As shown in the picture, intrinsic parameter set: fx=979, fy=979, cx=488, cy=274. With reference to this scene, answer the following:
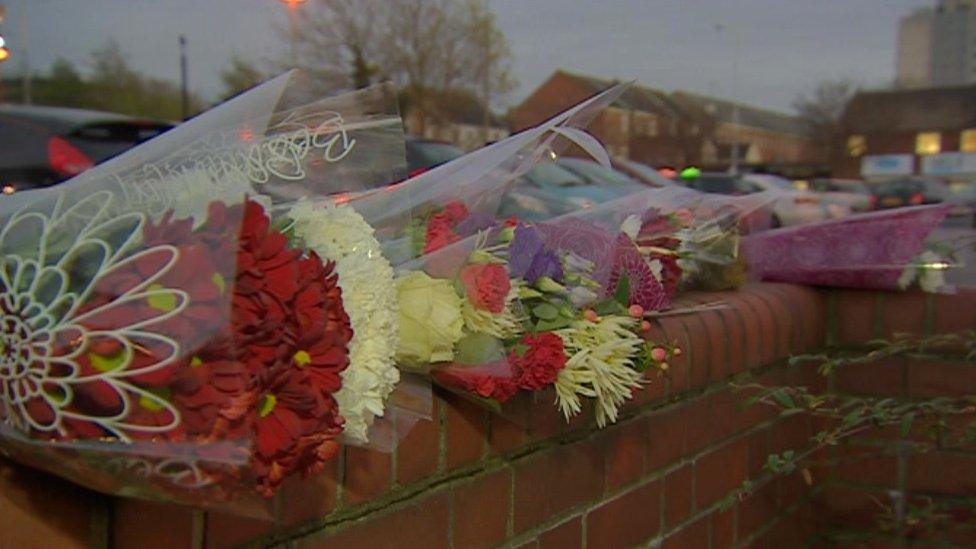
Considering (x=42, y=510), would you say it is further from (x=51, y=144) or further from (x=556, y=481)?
(x=51, y=144)

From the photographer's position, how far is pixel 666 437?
1.92m

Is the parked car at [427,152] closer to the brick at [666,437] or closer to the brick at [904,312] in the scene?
the brick at [904,312]

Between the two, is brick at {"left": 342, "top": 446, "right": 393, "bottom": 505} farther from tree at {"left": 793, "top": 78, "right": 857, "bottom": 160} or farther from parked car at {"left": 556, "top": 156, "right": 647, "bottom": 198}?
tree at {"left": 793, "top": 78, "right": 857, "bottom": 160}

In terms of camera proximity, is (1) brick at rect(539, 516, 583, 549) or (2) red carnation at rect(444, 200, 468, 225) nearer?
(2) red carnation at rect(444, 200, 468, 225)

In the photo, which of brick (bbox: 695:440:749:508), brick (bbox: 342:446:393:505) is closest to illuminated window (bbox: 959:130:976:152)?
brick (bbox: 695:440:749:508)

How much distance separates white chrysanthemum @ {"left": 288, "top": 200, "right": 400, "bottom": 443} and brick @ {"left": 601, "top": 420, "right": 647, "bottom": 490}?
27.4 inches

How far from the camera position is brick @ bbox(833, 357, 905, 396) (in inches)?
97.3

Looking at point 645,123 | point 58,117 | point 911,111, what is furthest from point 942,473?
point 911,111

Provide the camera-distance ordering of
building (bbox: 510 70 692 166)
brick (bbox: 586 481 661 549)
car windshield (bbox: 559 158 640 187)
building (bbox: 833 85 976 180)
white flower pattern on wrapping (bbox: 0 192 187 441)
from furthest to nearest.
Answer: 1. building (bbox: 833 85 976 180)
2. building (bbox: 510 70 692 166)
3. car windshield (bbox: 559 158 640 187)
4. brick (bbox: 586 481 661 549)
5. white flower pattern on wrapping (bbox: 0 192 187 441)

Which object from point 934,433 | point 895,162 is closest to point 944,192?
A: point 895,162

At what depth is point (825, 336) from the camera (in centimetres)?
259

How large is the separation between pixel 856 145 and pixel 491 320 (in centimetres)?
6155

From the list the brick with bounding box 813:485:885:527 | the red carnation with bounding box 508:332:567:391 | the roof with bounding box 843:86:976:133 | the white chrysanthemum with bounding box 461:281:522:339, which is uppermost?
the roof with bounding box 843:86:976:133

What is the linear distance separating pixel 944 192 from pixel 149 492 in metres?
34.0
